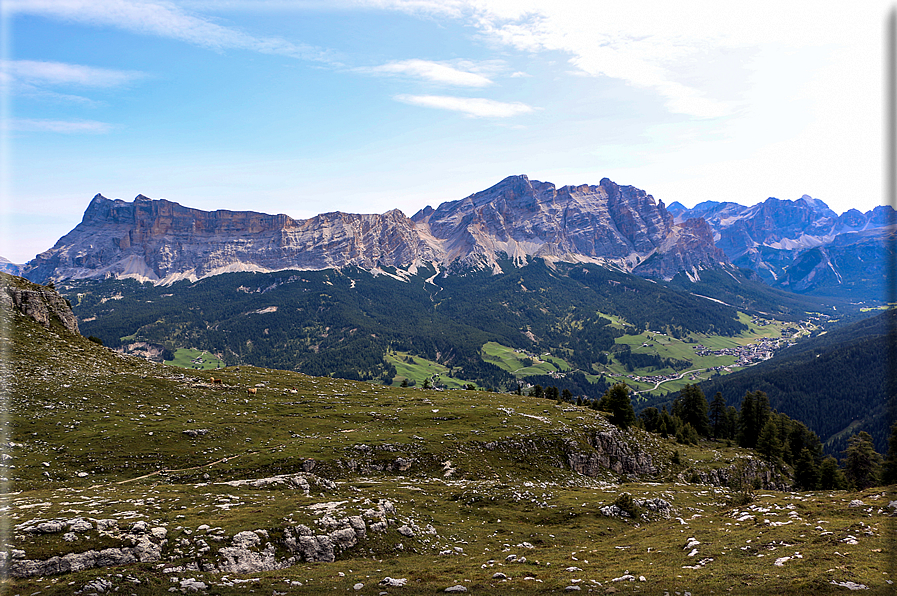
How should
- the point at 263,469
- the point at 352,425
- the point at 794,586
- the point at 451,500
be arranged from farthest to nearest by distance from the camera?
the point at 352,425 → the point at 263,469 → the point at 451,500 → the point at 794,586

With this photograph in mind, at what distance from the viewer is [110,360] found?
82312mm

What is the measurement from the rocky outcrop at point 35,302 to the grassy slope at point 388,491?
4.18 meters

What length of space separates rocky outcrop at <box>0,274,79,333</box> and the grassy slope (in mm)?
4181

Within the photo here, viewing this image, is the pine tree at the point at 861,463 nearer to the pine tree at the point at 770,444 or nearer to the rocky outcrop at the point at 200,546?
the pine tree at the point at 770,444

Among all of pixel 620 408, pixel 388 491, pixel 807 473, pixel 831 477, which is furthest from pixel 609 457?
pixel 388 491

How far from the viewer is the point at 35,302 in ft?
266

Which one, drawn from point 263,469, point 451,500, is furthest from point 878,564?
point 263,469

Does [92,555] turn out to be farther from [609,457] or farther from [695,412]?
[695,412]

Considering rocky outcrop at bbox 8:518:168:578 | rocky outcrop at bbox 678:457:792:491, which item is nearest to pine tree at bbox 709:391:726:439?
rocky outcrop at bbox 678:457:792:491

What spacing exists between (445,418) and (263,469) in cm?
3500

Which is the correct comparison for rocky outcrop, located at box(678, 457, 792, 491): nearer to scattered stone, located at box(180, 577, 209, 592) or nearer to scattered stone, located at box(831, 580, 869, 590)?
scattered stone, located at box(831, 580, 869, 590)

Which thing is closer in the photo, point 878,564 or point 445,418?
point 878,564

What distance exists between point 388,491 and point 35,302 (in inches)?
3200

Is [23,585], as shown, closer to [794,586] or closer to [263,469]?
[263,469]
